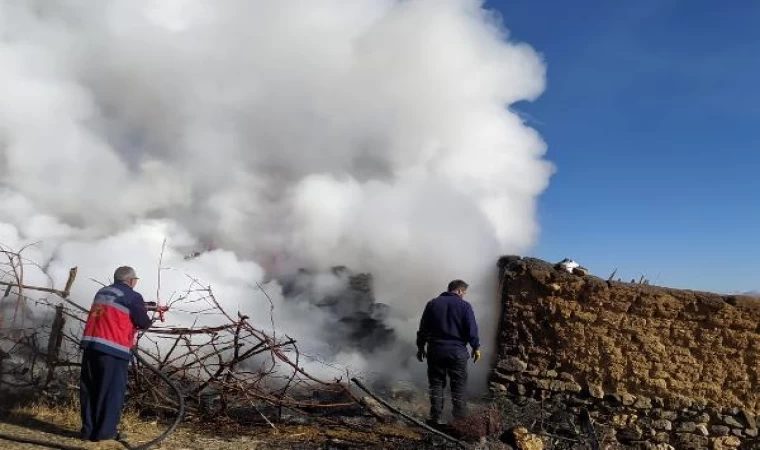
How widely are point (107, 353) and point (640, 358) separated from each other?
539 centimetres

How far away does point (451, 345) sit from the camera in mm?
6141

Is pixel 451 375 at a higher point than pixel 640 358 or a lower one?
lower

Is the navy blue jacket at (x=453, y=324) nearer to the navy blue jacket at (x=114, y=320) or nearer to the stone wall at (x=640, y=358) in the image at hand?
the stone wall at (x=640, y=358)

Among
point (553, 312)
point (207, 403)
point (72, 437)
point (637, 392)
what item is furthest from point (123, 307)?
point (637, 392)

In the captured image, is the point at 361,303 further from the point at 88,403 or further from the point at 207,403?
the point at 88,403

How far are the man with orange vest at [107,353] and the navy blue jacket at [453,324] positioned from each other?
279 centimetres

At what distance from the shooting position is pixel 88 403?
187 inches

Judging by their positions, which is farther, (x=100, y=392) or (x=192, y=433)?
(x=192, y=433)

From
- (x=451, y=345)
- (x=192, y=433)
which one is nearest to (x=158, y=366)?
(x=192, y=433)

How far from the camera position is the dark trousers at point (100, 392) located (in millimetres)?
4695

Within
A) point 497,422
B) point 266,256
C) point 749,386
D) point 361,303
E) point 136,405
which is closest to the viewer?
point 136,405

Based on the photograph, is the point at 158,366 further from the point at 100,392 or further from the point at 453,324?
the point at 453,324

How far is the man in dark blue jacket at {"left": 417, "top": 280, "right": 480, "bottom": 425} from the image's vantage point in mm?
6117

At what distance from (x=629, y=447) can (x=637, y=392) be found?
0.61 meters
